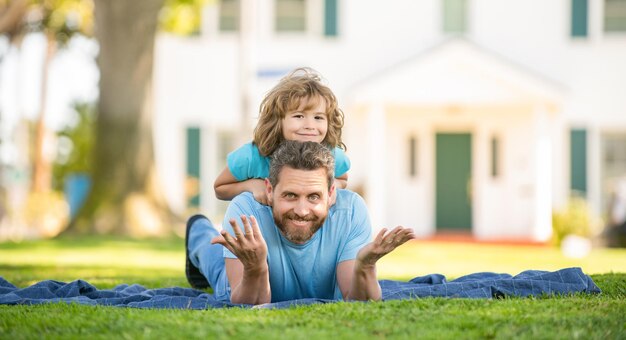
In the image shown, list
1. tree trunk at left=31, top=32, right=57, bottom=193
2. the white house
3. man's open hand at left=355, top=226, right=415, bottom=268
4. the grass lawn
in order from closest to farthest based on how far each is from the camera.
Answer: the grass lawn
man's open hand at left=355, top=226, right=415, bottom=268
the white house
tree trunk at left=31, top=32, right=57, bottom=193

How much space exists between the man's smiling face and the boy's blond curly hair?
0.66 m

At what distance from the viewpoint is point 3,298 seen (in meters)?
5.04

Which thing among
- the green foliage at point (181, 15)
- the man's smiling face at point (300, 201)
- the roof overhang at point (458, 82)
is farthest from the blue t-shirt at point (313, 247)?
the green foliage at point (181, 15)

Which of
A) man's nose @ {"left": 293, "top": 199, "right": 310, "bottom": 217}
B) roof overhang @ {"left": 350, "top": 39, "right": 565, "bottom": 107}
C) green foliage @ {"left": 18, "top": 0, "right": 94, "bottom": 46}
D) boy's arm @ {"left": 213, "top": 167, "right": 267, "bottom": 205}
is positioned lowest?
man's nose @ {"left": 293, "top": 199, "right": 310, "bottom": 217}

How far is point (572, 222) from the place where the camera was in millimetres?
15156

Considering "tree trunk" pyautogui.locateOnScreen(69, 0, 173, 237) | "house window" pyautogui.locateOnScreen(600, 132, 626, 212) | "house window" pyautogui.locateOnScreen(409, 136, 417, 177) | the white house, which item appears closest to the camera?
"tree trunk" pyautogui.locateOnScreen(69, 0, 173, 237)

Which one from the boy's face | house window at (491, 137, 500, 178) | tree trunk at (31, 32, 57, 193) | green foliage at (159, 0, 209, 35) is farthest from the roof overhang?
tree trunk at (31, 32, 57, 193)

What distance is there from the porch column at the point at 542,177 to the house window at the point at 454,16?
98.0 inches

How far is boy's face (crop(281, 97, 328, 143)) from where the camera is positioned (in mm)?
→ 5152

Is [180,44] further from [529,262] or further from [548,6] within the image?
[529,262]

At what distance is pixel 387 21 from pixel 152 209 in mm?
6293

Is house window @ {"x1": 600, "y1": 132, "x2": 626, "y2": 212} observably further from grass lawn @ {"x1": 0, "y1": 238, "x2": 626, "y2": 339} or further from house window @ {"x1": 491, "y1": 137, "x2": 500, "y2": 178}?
grass lawn @ {"x1": 0, "y1": 238, "x2": 626, "y2": 339}

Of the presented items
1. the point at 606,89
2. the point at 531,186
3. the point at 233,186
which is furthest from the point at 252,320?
the point at 606,89

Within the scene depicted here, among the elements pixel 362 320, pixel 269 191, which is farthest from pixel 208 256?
pixel 362 320
